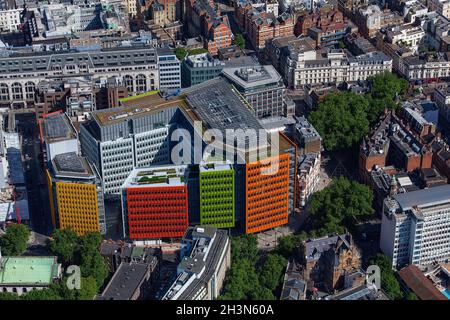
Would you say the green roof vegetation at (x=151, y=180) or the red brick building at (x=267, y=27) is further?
the red brick building at (x=267, y=27)

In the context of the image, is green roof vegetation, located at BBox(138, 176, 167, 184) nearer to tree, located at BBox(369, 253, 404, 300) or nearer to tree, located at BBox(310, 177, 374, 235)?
tree, located at BBox(310, 177, 374, 235)

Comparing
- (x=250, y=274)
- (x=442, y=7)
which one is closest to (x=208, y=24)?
(x=442, y=7)

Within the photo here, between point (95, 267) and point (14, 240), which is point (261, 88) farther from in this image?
point (14, 240)

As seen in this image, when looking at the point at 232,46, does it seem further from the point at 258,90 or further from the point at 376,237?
the point at 376,237

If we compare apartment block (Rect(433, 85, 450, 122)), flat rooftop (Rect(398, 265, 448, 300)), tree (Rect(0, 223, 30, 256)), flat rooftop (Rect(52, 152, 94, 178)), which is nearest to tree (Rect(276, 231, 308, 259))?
flat rooftop (Rect(398, 265, 448, 300))

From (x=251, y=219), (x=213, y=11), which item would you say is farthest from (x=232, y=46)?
(x=251, y=219)

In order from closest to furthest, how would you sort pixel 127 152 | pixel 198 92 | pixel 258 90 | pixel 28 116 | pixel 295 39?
pixel 127 152 < pixel 198 92 < pixel 258 90 < pixel 28 116 < pixel 295 39

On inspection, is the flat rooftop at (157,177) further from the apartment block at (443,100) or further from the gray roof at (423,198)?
the apartment block at (443,100)

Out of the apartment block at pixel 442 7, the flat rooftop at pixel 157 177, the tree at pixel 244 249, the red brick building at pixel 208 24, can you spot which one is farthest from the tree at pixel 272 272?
the apartment block at pixel 442 7
